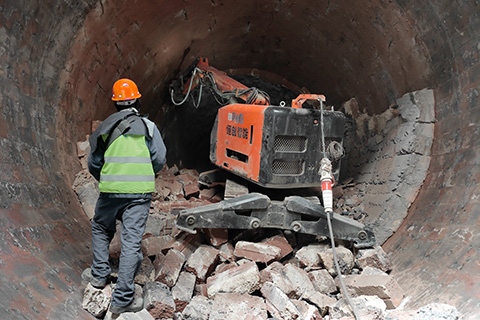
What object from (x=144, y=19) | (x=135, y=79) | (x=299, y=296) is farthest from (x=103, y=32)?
(x=299, y=296)

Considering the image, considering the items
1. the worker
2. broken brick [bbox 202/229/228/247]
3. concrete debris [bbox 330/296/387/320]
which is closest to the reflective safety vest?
the worker

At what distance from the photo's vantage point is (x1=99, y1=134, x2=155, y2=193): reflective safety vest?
105 inches

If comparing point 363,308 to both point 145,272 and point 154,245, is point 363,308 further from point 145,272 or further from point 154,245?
point 154,245

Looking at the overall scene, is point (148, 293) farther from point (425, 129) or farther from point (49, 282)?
point (425, 129)

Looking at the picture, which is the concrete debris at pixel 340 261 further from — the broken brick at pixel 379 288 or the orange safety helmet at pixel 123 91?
the orange safety helmet at pixel 123 91

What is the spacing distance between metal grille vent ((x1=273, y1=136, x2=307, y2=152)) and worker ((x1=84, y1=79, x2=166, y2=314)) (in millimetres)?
1350

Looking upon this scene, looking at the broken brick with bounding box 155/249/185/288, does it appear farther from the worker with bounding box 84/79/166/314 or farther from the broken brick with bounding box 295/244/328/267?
the broken brick with bounding box 295/244/328/267

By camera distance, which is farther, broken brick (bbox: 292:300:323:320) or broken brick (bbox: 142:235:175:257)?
broken brick (bbox: 142:235:175:257)

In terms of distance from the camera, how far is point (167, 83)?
5949mm

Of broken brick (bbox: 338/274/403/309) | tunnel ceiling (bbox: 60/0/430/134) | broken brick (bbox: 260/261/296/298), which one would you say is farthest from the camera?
tunnel ceiling (bbox: 60/0/430/134)

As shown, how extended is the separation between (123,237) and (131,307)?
49cm

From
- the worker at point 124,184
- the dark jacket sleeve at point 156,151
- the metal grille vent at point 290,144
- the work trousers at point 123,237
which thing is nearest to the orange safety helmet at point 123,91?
the worker at point 124,184

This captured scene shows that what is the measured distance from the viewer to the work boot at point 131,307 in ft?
8.47

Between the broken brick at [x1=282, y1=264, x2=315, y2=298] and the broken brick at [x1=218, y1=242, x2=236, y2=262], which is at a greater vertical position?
the broken brick at [x1=218, y1=242, x2=236, y2=262]
